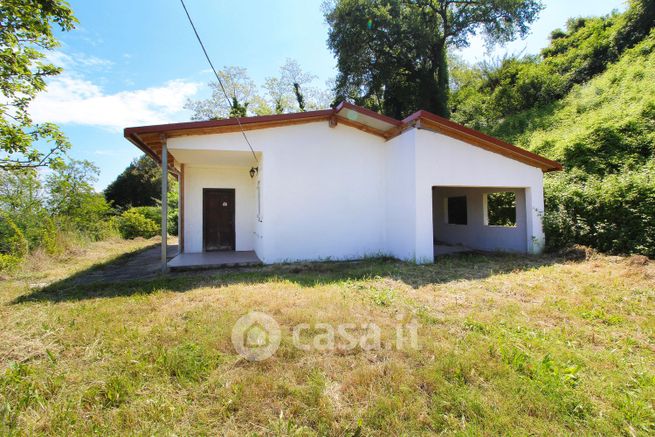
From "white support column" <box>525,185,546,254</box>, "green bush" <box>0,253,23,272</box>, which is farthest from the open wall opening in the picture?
"green bush" <box>0,253,23,272</box>

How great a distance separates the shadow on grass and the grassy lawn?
241 millimetres

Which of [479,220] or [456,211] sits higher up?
[456,211]

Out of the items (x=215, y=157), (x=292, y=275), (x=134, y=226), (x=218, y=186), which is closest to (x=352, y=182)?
(x=292, y=275)

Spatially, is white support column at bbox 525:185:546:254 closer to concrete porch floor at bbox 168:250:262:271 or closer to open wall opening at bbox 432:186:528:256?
open wall opening at bbox 432:186:528:256

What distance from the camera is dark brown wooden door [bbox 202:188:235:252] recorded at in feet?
33.0

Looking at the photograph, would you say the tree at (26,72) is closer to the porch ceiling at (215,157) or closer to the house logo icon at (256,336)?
the porch ceiling at (215,157)

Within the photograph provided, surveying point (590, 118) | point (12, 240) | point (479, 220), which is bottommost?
point (12, 240)

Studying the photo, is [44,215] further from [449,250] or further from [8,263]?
[449,250]

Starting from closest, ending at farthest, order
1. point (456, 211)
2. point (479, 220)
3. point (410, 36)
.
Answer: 1. point (479, 220)
2. point (456, 211)
3. point (410, 36)

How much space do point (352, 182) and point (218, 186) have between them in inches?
179

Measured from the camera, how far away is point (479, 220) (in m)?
10.5

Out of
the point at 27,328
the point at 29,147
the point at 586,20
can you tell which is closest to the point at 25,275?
the point at 29,147

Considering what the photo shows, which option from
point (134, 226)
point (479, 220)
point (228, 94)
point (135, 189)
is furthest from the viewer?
point (228, 94)

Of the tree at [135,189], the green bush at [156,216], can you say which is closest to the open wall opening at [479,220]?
the green bush at [156,216]
